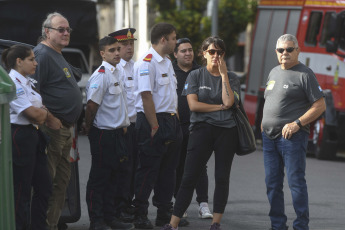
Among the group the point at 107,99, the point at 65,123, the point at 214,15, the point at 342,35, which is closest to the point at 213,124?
the point at 107,99

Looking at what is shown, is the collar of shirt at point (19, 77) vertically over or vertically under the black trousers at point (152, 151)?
over

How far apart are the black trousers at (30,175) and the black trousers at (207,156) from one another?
1.31 metres

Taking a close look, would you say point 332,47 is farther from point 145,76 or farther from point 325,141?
point 145,76

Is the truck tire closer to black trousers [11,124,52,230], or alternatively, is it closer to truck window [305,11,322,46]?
truck window [305,11,322,46]

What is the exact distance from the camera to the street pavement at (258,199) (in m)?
8.92

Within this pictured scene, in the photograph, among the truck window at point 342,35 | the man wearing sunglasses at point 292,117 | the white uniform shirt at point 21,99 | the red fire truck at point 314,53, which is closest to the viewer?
the white uniform shirt at point 21,99

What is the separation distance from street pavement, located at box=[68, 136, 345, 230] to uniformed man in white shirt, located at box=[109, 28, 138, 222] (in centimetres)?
38

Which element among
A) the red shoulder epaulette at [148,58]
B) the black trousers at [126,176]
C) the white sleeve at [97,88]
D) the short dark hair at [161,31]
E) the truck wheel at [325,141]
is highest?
the short dark hair at [161,31]

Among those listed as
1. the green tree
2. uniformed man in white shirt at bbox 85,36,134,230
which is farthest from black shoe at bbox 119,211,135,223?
the green tree

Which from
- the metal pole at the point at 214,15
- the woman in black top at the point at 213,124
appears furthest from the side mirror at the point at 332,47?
the metal pole at the point at 214,15

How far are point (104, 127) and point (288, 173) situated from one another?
65.0 inches

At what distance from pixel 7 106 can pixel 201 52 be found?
2.83 metres

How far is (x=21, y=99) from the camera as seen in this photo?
663 cm

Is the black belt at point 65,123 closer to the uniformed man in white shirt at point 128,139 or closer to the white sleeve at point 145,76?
the uniformed man in white shirt at point 128,139
